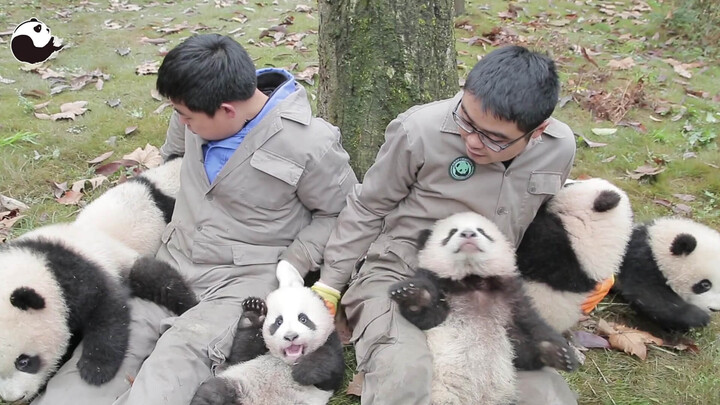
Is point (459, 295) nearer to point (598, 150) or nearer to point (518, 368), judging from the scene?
point (518, 368)

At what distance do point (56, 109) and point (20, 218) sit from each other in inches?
82.2

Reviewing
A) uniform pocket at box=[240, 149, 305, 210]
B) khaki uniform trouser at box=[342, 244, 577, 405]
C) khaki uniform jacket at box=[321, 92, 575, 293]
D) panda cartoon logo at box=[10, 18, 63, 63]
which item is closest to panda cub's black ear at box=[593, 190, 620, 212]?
khaki uniform jacket at box=[321, 92, 575, 293]

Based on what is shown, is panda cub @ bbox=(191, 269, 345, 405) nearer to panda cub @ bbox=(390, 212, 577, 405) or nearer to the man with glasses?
the man with glasses

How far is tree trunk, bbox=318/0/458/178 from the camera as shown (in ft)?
12.1

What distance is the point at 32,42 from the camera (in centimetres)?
806

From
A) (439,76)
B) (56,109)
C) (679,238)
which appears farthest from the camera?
(56,109)

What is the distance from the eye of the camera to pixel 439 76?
12.8ft

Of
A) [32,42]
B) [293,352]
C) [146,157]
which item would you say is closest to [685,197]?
[293,352]

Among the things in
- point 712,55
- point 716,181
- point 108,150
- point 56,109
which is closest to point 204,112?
point 108,150

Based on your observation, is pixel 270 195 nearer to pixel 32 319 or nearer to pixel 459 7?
pixel 32 319

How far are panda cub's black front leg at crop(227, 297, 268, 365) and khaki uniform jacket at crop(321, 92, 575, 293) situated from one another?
43 cm

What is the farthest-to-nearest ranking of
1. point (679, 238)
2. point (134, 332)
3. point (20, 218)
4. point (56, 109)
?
A: point (56, 109) < point (20, 218) < point (679, 238) < point (134, 332)

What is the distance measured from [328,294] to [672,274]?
2.23 m

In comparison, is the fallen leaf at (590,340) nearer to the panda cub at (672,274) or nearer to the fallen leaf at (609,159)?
the panda cub at (672,274)
